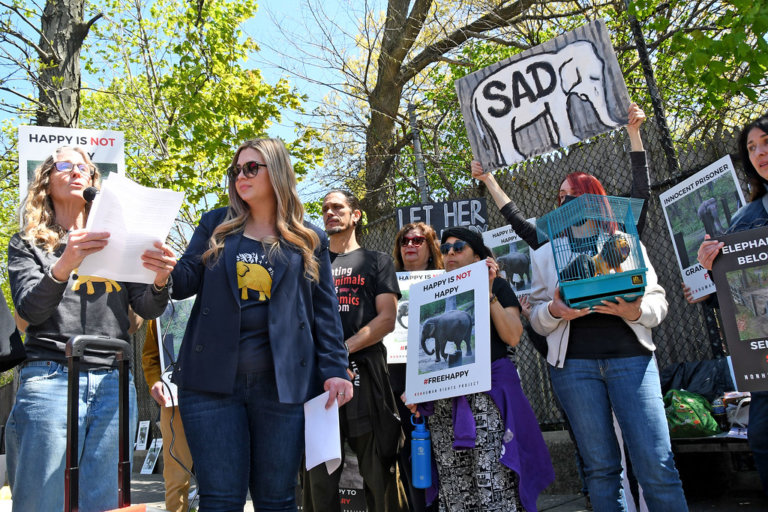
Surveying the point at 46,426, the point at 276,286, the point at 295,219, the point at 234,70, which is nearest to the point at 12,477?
the point at 46,426

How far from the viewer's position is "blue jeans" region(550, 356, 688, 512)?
3.27 m

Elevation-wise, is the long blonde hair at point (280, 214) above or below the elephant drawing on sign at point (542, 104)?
below

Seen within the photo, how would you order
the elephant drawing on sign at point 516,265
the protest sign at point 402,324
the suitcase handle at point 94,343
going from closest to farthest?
the suitcase handle at point 94,343, the protest sign at point 402,324, the elephant drawing on sign at point 516,265

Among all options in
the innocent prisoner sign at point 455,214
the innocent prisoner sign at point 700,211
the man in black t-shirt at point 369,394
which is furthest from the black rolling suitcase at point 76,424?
the innocent prisoner sign at point 455,214

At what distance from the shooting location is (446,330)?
13.3ft

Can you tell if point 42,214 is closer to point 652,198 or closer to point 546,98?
point 546,98

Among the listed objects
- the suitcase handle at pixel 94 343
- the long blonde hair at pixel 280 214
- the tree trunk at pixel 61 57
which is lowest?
the suitcase handle at pixel 94 343

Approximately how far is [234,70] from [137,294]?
20.8 ft

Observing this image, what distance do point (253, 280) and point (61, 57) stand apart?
7020 millimetres

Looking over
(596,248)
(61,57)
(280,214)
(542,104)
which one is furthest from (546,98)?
(61,57)

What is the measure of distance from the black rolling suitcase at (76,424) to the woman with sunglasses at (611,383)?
2.15m

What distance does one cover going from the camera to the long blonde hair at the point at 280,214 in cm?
298

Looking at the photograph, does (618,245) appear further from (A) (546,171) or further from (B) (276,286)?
(A) (546,171)

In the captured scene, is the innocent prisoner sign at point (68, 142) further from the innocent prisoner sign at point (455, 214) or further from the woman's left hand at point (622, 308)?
the woman's left hand at point (622, 308)
